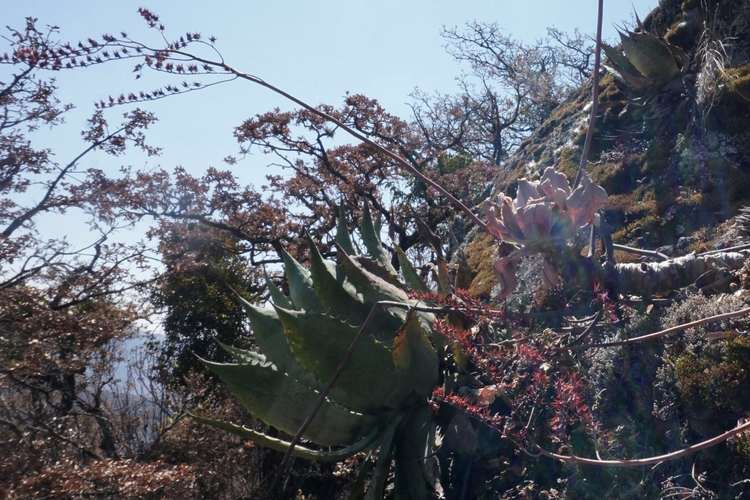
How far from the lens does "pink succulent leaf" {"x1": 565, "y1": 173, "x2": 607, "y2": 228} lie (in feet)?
5.92

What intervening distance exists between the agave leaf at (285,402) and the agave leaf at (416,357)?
27 centimetres

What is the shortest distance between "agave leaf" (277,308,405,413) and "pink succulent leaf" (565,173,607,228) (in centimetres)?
109

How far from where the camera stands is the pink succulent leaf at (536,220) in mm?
1808

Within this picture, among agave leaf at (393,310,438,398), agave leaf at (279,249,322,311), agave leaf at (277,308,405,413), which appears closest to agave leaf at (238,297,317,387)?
agave leaf at (279,249,322,311)

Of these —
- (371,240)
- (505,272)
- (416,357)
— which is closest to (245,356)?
(371,240)

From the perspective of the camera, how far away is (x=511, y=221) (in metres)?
1.84

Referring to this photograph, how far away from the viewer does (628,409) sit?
2.56 metres

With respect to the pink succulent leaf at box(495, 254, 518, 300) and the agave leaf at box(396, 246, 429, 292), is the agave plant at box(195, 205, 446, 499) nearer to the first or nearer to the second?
the agave leaf at box(396, 246, 429, 292)

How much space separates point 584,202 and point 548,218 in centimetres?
10

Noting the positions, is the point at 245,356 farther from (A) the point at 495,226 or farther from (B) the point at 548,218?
(B) the point at 548,218

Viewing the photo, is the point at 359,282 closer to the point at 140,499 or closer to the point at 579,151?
the point at 140,499

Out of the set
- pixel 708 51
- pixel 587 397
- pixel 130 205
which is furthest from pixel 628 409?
pixel 130 205

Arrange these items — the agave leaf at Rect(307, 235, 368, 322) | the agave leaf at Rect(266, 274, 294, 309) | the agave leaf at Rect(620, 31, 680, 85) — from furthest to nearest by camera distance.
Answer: the agave leaf at Rect(620, 31, 680, 85) < the agave leaf at Rect(266, 274, 294, 309) < the agave leaf at Rect(307, 235, 368, 322)

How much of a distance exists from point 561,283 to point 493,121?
1155 cm
